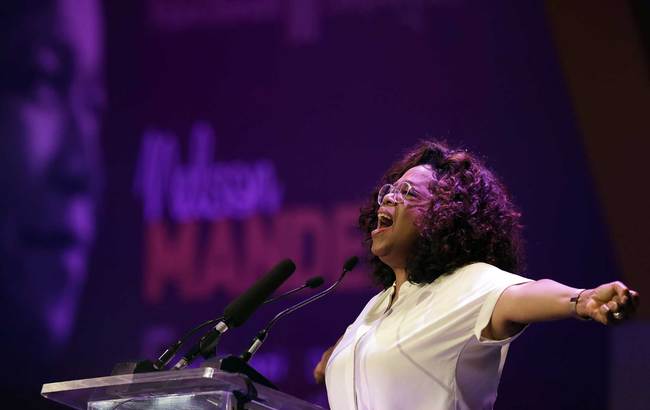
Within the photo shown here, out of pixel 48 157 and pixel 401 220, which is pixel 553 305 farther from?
pixel 48 157

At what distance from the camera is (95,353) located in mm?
4012

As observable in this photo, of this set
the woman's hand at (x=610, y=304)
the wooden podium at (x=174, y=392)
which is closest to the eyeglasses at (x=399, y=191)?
the wooden podium at (x=174, y=392)

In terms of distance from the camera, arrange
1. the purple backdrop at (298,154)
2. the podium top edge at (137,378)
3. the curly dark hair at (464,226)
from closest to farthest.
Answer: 1. the podium top edge at (137,378)
2. the curly dark hair at (464,226)
3. the purple backdrop at (298,154)

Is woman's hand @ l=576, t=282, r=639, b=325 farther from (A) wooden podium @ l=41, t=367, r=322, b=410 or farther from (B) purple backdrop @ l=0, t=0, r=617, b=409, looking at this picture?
(B) purple backdrop @ l=0, t=0, r=617, b=409

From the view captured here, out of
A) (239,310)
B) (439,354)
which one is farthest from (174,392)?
(439,354)

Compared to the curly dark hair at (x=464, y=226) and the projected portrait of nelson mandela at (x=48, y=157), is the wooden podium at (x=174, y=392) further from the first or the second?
the projected portrait of nelson mandela at (x=48, y=157)

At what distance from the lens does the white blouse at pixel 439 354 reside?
2.19m

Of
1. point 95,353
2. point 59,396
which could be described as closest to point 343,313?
point 95,353

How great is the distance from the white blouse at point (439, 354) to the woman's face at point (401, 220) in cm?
→ 22

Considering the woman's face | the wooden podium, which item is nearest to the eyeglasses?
the woman's face

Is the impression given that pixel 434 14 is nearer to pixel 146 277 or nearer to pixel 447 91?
pixel 447 91

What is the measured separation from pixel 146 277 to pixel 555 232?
5.88 feet

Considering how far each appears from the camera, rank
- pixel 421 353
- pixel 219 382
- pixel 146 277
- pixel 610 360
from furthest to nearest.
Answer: pixel 146 277, pixel 610 360, pixel 421 353, pixel 219 382

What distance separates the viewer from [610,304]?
158 cm
